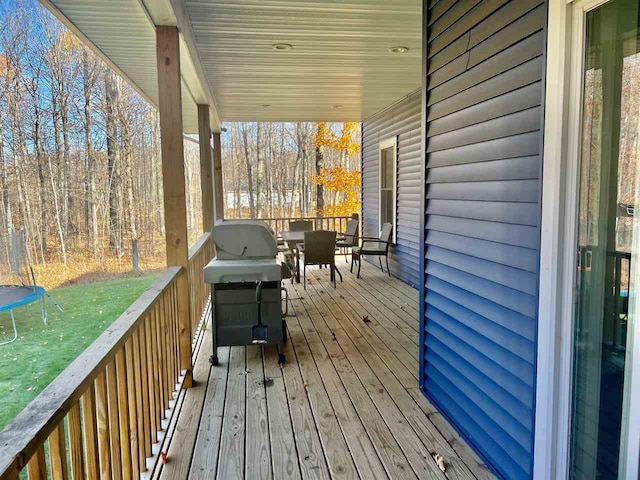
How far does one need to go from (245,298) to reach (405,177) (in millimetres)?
4003

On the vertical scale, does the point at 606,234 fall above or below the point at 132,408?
above

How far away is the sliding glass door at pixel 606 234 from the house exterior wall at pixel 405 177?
4211mm

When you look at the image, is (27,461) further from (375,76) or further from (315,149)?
(315,149)

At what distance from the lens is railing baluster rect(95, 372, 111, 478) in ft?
4.88

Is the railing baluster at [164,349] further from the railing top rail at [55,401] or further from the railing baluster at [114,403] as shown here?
the railing top rail at [55,401]

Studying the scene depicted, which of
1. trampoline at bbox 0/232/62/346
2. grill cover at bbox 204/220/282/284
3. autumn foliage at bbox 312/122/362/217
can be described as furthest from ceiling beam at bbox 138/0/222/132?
autumn foliage at bbox 312/122/362/217

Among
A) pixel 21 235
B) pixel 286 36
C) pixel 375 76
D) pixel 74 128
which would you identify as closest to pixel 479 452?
pixel 286 36

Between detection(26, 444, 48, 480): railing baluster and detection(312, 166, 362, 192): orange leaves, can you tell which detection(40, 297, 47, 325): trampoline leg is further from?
detection(312, 166, 362, 192): orange leaves

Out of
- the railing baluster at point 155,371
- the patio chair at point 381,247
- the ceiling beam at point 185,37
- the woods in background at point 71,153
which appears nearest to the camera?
the railing baluster at point 155,371

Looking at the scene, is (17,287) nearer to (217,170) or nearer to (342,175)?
(217,170)

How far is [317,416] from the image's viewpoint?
2689mm

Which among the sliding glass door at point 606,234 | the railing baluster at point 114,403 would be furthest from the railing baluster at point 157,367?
the sliding glass door at point 606,234

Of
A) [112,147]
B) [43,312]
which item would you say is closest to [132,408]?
[43,312]

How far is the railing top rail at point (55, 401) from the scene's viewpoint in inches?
33.8
